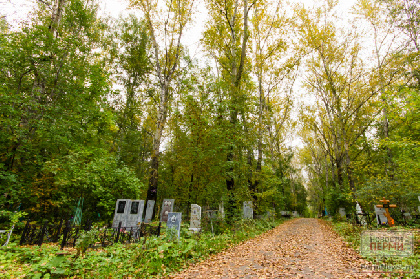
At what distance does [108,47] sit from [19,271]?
18.2m

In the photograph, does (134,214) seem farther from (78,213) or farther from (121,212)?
(78,213)

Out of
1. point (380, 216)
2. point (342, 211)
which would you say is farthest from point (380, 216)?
point (342, 211)

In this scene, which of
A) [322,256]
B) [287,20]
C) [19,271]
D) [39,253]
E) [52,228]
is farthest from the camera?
[287,20]

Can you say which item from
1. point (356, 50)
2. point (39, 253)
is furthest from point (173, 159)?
point (356, 50)

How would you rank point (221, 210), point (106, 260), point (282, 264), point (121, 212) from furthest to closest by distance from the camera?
point (221, 210) < point (121, 212) < point (282, 264) < point (106, 260)

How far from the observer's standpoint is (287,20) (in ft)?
49.6

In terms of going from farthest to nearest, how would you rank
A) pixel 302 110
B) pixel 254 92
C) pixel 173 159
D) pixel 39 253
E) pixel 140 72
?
pixel 302 110 → pixel 254 92 → pixel 140 72 → pixel 173 159 → pixel 39 253

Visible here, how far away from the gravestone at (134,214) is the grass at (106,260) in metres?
4.55

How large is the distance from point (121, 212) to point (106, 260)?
6201 millimetres

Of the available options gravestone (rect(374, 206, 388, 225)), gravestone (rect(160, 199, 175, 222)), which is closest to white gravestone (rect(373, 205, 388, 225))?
gravestone (rect(374, 206, 388, 225))

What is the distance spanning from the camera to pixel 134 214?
33.3 ft

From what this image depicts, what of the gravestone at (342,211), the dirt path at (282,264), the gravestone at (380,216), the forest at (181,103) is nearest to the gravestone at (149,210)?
the forest at (181,103)

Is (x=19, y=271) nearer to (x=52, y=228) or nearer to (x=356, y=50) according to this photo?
(x=52, y=228)

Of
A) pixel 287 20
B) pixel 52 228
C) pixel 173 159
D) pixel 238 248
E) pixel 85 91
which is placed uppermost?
pixel 287 20
